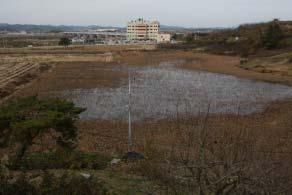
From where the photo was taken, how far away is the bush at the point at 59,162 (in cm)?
1042

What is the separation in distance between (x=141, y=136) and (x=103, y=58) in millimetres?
49489

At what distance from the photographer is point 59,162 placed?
34.8 feet

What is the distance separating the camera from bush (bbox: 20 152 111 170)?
10.4 metres

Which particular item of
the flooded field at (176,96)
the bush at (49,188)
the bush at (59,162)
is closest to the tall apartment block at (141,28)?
the flooded field at (176,96)

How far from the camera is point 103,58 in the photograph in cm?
6775

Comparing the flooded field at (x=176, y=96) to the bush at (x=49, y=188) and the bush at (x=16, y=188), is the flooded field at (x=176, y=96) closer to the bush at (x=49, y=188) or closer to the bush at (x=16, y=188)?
the bush at (x=49, y=188)

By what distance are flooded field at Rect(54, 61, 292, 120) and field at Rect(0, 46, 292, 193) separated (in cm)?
88

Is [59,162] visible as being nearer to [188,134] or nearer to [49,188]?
[188,134]

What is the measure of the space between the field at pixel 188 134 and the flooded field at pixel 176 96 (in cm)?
88

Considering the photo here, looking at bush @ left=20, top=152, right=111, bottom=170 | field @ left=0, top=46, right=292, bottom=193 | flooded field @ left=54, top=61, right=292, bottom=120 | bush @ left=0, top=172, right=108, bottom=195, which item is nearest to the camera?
field @ left=0, top=46, right=292, bottom=193

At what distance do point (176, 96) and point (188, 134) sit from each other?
A: 1954cm

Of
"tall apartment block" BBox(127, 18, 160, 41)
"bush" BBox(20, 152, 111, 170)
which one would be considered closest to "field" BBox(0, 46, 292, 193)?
"bush" BBox(20, 152, 111, 170)

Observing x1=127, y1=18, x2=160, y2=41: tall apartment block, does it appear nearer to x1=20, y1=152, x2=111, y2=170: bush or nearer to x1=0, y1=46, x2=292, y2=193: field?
x1=0, y1=46, x2=292, y2=193: field

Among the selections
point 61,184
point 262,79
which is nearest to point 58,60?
point 262,79
